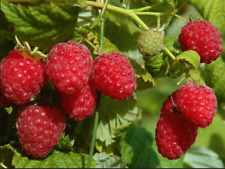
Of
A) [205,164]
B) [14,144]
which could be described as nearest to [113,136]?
[14,144]

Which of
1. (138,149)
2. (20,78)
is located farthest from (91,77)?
(138,149)

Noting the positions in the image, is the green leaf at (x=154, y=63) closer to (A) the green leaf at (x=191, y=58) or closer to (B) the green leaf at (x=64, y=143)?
(A) the green leaf at (x=191, y=58)

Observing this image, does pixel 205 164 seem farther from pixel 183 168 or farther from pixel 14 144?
pixel 14 144

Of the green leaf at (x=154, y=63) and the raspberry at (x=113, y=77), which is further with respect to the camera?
the green leaf at (x=154, y=63)

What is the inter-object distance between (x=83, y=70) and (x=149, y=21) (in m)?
0.50

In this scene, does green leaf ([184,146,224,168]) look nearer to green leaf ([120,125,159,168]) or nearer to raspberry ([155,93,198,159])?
green leaf ([120,125,159,168])

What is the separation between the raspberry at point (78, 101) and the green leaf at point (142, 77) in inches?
9.5

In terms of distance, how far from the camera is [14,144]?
4.91 ft

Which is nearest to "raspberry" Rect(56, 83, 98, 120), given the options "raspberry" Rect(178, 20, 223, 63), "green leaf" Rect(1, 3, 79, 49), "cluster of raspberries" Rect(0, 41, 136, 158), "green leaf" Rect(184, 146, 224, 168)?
"cluster of raspberries" Rect(0, 41, 136, 158)

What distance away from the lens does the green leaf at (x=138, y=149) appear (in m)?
2.05

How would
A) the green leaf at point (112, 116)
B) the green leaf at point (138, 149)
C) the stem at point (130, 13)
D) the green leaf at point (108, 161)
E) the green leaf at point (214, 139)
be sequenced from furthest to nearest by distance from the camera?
the green leaf at point (214, 139) < the green leaf at point (138, 149) < the green leaf at point (112, 116) < the green leaf at point (108, 161) < the stem at point (130, 13)

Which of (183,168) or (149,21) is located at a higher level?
(149,21)

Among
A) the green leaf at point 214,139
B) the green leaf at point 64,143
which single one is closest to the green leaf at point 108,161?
the green leaf at point 64,143

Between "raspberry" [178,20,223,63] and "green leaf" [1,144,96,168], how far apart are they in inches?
20.0
